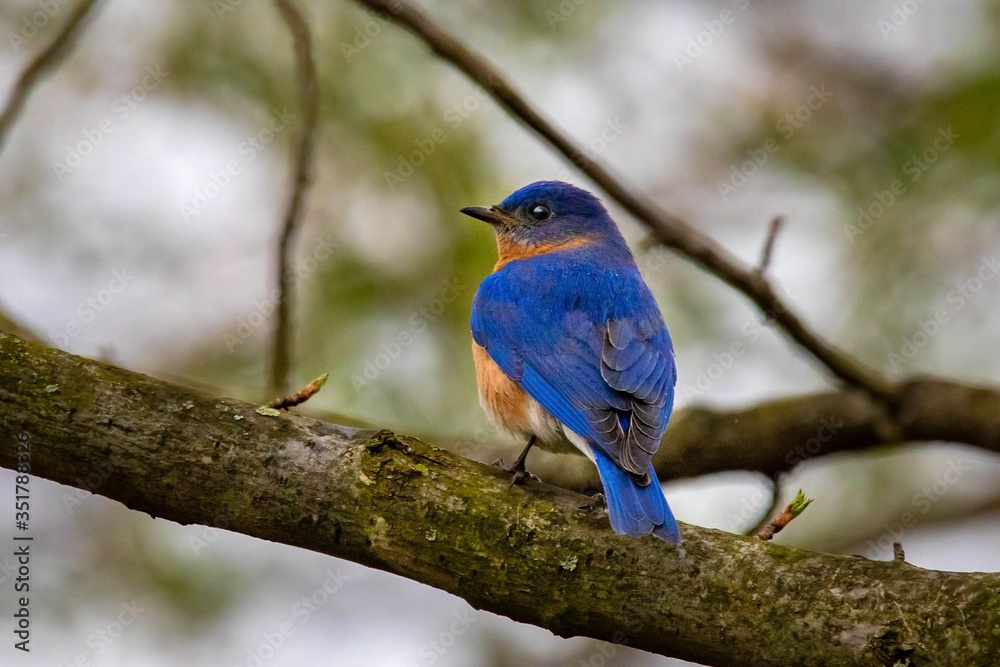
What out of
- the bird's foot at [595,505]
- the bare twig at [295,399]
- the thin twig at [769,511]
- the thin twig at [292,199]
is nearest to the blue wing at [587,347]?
the bird's foot at [595,505]

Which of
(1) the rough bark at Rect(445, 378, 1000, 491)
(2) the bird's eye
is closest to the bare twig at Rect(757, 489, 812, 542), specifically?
(1) the rough bark at Rect(445, 378, 1000, 491)

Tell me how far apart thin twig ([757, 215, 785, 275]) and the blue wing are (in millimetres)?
505

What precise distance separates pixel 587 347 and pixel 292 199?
4.87 ft

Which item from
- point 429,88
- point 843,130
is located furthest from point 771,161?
point 429,88

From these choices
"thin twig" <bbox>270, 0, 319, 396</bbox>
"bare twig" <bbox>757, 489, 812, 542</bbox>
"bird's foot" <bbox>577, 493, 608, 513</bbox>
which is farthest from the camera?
"thin twig" <bbox>270, 0, 319, 396</bbox>

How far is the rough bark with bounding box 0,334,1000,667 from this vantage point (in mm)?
2566

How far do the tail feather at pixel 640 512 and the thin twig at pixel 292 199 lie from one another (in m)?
1.92

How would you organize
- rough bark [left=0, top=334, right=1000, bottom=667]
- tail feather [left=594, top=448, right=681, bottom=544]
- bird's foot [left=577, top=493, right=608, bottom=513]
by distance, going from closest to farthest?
rough bark [left=0, top=334, right=1000, bottom=667] → tail feather [left=594, top=448, right=681, bottom=544] → bird's foot [left=577, top=493, right=608, bottom=513]

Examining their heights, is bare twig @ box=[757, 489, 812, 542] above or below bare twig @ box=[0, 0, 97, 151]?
above

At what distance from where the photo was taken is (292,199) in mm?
4543

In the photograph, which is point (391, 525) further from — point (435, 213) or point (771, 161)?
point (771, 161)

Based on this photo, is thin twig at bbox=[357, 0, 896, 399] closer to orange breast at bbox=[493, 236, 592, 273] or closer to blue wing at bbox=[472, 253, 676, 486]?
blue wing at bbox=[472, 253, 676, 486]

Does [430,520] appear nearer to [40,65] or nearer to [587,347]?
[587,347]

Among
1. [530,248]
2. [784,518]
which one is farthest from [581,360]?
[530,248]
